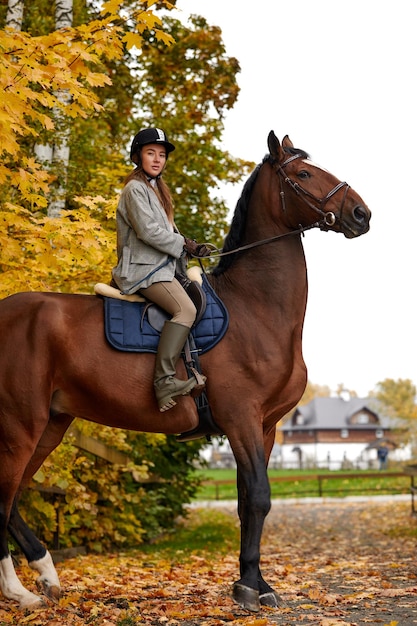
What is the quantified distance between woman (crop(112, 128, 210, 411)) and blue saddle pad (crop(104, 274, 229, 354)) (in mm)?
118

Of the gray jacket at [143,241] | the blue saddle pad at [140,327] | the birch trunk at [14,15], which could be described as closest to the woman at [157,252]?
the gray jacket at [143,241]

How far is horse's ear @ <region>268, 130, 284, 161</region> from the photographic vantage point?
608 cm

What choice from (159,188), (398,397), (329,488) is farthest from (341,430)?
(159,188)

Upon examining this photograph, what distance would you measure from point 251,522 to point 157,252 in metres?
2.01

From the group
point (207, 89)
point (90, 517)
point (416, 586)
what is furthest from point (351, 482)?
point (416, 586)

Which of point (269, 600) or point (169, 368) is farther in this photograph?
point (269, 600)

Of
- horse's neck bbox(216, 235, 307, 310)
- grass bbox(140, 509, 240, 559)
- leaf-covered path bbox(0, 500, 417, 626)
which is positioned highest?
horse's neck bbox(216, 235, 307, 310)

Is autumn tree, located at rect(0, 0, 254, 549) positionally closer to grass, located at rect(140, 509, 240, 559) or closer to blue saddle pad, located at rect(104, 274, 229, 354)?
grass, located at rect(140, 509, 240, 559)

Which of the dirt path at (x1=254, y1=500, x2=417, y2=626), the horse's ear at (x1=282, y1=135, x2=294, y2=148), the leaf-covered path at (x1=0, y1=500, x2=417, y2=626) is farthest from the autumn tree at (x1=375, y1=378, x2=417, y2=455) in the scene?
the horse's ear at (x1=282, y1=135, x2=294, y2=148)

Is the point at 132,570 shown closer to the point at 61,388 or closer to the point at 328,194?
the point at 61,388

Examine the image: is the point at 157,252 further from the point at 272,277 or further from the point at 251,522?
the point at 251,522

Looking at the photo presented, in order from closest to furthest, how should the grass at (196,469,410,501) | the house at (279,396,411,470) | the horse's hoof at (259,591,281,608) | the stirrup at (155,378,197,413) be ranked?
the stirrup at (155,378,197,413)
the horse's hoof at (259,591,281,608)
the grass at (196,469,410,501)
the house at (279,396,411,470)

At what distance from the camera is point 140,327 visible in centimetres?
577

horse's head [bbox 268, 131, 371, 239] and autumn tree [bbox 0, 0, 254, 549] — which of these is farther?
autumn tree [bbox 0, 0, 254, 549]
